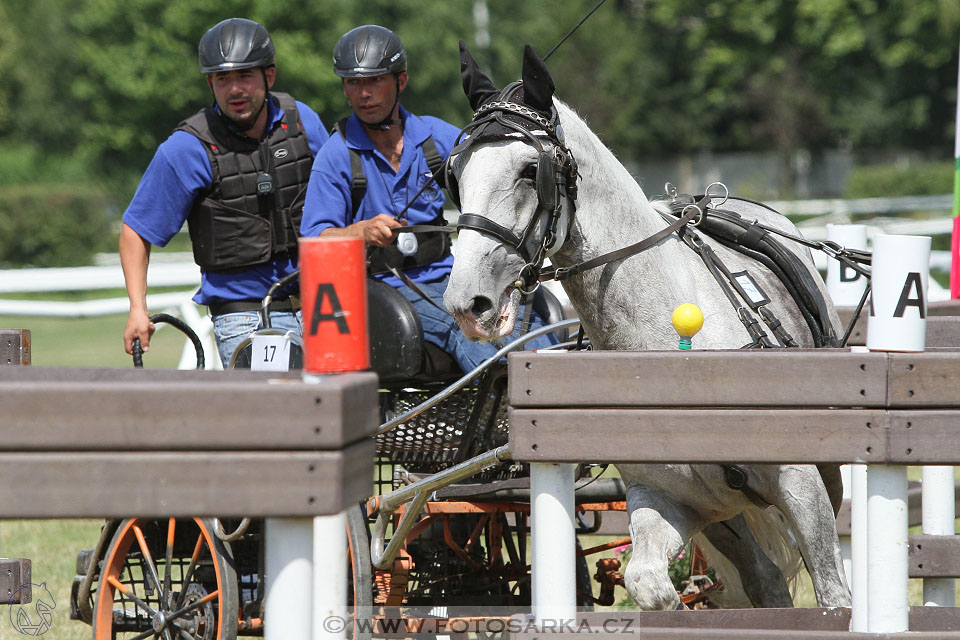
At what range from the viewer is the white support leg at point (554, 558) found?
285cm

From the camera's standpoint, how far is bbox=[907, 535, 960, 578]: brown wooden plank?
433 centimetres

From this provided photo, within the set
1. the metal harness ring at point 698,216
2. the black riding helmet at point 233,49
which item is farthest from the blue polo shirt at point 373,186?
the metal harness ring at point 698,216

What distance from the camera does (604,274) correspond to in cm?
371

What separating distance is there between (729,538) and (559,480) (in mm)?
1574

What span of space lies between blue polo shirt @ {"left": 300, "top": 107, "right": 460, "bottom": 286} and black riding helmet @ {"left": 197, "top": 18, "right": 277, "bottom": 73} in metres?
0.56

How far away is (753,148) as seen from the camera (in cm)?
4528

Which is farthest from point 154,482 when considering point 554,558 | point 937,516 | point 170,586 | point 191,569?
point 937,516

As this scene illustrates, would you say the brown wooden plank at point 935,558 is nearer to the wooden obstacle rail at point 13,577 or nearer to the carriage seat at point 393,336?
the carriage seat at point 393,336

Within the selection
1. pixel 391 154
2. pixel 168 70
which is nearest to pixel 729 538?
pixel 391 154

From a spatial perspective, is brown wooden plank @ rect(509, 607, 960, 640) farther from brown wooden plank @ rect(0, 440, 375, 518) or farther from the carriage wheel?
the carriage wheel

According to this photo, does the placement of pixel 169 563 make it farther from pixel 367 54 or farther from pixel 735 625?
pixel 735 625

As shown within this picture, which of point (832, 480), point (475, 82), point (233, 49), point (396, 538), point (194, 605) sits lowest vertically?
point (194, 605)

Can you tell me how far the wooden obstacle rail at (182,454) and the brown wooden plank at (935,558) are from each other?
2.72m

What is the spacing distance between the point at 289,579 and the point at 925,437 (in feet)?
4.81
